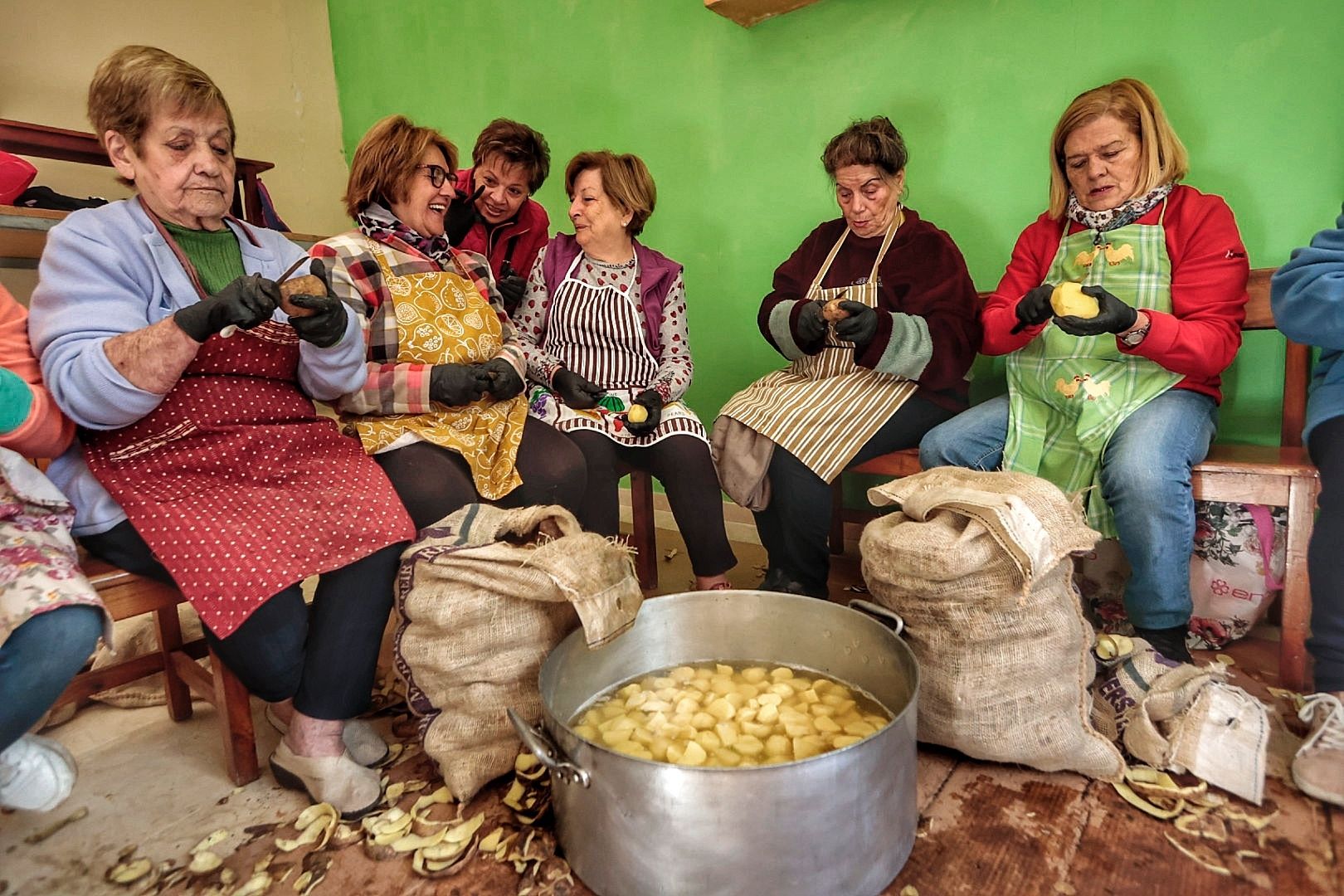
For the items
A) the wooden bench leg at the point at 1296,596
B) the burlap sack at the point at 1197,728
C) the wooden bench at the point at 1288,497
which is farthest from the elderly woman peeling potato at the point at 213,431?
the wooden bench leg at the point at 1296,596

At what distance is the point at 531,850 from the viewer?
124cm

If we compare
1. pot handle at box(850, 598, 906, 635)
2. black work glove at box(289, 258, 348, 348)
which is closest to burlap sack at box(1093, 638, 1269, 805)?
pot handle at box(850, 598, 906, 635)

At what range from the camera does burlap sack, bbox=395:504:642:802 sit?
4.32ft

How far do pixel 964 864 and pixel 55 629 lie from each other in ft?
4.57

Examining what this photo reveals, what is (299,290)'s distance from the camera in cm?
142

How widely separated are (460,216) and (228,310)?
4.09ft

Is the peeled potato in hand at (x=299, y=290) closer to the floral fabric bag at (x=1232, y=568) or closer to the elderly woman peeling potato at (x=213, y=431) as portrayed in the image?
the elderly woman peeling potato at (x=213, y=431)

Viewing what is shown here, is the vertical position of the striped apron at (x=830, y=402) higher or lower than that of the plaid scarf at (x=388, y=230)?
lower

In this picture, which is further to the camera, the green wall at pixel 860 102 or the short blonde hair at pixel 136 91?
the green wall at pixel 860 102

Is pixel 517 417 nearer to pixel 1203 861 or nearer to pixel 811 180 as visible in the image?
pixel 811 180

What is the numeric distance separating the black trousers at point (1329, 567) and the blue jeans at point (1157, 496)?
20 centimetres

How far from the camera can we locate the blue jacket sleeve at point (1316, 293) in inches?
58.3

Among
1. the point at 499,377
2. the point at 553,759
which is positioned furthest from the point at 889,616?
the point at 499,377

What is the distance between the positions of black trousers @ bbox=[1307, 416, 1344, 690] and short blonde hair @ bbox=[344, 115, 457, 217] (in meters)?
2.01
